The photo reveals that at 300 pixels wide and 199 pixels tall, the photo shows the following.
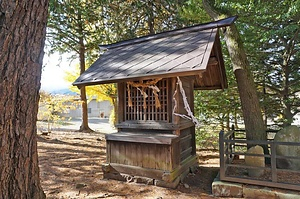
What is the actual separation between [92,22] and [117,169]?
8277mm

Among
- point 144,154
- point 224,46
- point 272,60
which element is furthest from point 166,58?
point 272,60

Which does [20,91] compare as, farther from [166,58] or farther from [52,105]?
[52,105]

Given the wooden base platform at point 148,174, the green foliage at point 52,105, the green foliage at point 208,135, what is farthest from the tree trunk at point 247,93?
the green foliage at point 52,105

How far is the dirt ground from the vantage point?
3740 millimetres

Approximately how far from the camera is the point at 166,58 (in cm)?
405

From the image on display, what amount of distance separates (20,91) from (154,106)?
303 cm

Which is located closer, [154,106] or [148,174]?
[148,174]

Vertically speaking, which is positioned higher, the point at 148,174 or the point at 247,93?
the point at 247,93

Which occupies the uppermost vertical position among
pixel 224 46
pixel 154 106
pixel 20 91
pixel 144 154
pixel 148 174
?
pixel 224 46

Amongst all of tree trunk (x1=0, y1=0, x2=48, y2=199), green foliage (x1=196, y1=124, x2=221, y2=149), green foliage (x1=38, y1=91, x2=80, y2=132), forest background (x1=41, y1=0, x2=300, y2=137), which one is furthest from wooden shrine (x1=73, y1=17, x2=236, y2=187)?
green foliage (x1=38, y1=91, x2=80, y2=132)

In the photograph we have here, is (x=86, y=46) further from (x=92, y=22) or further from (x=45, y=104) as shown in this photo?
(x=45, y=104)

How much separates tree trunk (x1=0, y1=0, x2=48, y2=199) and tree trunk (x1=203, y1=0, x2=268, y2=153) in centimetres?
460

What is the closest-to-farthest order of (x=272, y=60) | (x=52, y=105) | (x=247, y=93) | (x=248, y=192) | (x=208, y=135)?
1. (x=248, y=192)
2. (x=247, y=93)
3. (x=272, y=60)
4. (x=208, y=135)
5. (x=52, y=105)

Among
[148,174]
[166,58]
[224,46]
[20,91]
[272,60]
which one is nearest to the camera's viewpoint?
[20,91]
